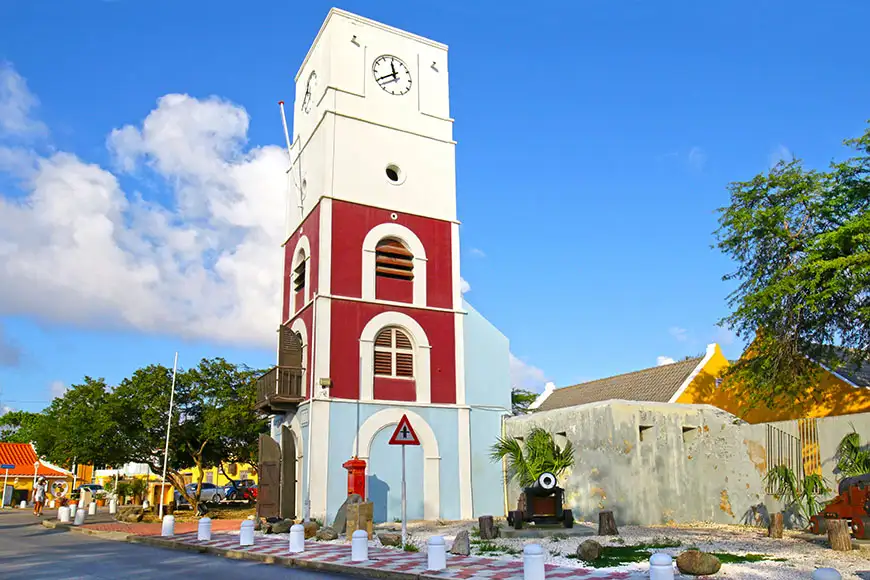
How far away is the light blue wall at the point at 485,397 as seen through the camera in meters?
23.3

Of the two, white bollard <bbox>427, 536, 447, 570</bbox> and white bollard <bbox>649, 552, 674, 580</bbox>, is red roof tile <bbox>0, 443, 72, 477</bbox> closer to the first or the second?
white bollard <bbox>427, 536, 447, 570</bbox>

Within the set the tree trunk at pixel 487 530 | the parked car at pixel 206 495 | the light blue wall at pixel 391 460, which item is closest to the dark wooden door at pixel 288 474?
the light blue wall at pixel 391 460

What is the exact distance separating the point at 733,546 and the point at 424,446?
10372 millimetres

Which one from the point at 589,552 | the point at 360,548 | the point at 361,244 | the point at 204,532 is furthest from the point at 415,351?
the point at 589,552

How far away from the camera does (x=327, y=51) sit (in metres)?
24.2

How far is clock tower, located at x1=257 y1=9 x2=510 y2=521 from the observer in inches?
848

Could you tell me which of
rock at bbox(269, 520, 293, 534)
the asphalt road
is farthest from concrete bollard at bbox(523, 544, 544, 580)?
rock at bbox(269, 520, 293, 534)

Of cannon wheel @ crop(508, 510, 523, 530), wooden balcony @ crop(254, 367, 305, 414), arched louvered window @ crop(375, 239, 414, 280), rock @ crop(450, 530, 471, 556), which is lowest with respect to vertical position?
rock @ crop(450, 530, 471, 556)

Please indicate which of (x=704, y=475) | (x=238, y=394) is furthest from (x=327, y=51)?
(x=704, y=475)

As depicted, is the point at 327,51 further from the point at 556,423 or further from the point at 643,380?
the point at 643,380

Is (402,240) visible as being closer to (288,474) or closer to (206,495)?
(288,474)

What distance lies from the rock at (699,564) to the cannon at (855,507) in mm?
4205

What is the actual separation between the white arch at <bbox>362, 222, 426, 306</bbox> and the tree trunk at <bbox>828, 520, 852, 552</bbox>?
13.4 meters

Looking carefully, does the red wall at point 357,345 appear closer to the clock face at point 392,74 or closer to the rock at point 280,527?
the rock at point 280,527
